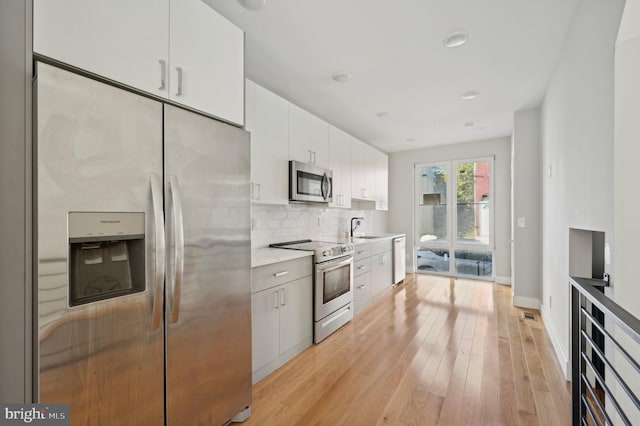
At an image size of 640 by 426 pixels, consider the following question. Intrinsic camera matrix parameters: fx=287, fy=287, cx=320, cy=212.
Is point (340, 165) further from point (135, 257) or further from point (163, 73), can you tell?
point (135, 257)

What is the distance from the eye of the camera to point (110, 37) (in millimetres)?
1221

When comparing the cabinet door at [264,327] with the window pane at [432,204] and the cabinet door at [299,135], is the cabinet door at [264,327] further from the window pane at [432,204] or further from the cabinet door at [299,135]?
the window pane at [432,204]

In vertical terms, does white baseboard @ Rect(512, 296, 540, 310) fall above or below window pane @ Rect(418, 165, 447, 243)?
below

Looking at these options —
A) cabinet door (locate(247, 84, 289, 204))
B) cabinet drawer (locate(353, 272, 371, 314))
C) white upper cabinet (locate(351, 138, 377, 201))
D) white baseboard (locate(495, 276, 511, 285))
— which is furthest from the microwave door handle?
white baseboard (locate(495, 276, 511, 285))

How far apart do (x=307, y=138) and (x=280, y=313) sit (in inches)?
76.7

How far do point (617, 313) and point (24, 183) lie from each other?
2031 millimetres

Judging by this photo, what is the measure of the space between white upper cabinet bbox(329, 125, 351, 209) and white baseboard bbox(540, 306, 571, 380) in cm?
263

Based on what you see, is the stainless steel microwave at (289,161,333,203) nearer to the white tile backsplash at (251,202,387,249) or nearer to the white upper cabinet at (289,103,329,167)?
the white upper cabinet at (289,103,329,167)

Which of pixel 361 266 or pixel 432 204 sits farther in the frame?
pixel 432 204

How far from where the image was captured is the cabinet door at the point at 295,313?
7.90 feet

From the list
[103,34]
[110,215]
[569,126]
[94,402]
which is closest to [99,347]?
[94,402]

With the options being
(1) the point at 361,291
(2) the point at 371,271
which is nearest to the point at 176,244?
(1) the point at 361,291

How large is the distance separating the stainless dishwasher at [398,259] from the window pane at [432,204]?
1.18m

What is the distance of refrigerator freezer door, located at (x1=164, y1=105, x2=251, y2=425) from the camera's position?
1.39 m
